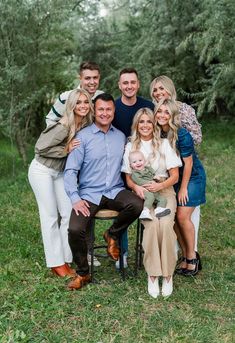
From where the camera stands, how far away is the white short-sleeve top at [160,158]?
466 cm

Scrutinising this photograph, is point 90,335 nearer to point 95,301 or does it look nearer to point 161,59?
point 95,301

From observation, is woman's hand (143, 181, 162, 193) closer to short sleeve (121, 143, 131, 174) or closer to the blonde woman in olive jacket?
short sleeve (121, 143, 131, 174)

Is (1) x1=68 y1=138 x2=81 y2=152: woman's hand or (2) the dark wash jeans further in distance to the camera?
(1) x1=68 y1=138 x2=81 y2=152: woman's hand

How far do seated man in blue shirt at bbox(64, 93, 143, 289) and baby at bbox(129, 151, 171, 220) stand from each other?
0.24ft

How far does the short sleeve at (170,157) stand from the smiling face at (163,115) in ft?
0.60

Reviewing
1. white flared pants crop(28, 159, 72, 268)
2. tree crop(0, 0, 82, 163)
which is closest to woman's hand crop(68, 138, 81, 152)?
white flared pants crop(28, 159, 72, 268)

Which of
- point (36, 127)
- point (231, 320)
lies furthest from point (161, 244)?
point (36, 127)

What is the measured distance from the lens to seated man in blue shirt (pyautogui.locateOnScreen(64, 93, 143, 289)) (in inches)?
181

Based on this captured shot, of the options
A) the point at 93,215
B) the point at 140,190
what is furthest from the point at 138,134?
the point at 93,215

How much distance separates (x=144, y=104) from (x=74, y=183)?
3.26 feet

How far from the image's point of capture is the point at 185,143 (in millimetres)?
4738

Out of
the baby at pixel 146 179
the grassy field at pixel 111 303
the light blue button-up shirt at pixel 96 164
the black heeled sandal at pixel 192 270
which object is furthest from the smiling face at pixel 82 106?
the black heeled sandal at pixel 192 270

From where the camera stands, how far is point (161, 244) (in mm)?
4508

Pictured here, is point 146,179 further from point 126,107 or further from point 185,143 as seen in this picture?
point 126,107
